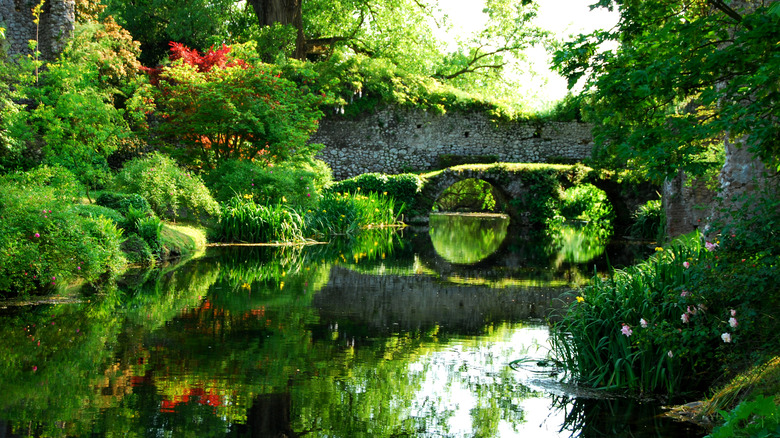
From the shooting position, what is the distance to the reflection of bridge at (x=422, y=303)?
8.11m

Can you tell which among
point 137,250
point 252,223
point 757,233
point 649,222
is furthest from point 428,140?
point 757,233

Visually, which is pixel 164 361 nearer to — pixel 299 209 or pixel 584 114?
pixel 584 114

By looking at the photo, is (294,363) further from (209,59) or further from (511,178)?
(511,178)

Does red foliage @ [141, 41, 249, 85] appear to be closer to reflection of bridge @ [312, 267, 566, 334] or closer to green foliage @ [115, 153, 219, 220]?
green foliage @ [115, 153, 219, 220]

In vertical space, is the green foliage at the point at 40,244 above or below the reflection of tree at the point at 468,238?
above

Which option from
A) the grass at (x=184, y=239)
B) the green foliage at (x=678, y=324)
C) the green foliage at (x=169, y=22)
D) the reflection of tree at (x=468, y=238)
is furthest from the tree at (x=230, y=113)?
the green foliage at (x=678, y=324)

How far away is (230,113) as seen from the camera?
17375 millimetres

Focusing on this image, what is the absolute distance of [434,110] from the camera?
28344mm

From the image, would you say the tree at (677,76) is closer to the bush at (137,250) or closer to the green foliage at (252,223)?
the bush at (137,250)

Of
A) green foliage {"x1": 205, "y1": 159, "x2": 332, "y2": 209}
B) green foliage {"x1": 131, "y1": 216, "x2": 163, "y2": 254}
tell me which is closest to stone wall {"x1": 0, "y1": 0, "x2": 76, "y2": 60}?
green foliage {"x1": 205, "y1": 159, "x2": 332, "y2": 209}

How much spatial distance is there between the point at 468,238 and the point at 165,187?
9.24m

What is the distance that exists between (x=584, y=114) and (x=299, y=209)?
12018mm

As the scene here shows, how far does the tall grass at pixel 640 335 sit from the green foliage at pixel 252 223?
1102 centimetres

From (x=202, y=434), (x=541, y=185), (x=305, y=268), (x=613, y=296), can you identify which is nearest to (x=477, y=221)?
(x=541, y=185)
